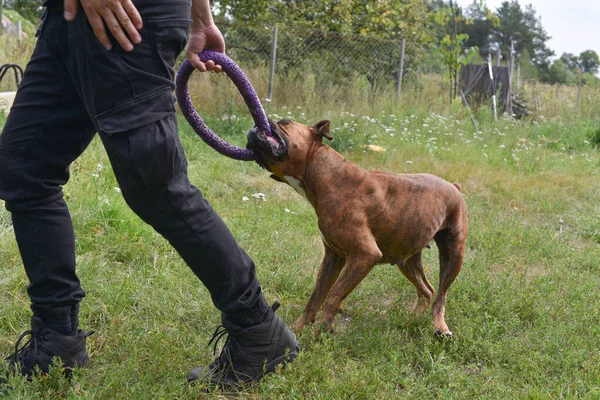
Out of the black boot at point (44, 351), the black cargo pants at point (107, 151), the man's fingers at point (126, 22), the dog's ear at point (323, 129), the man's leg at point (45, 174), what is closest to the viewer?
the man's fingers at point (126, 22)

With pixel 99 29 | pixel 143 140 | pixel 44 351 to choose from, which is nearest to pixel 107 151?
pixel 143 140

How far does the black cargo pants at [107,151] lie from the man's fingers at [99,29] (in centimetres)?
2

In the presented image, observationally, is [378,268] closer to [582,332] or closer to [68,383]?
[582,332]

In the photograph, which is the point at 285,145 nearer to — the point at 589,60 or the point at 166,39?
the point at 166,39

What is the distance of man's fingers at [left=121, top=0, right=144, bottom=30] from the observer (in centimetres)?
180

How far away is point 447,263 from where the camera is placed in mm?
3428

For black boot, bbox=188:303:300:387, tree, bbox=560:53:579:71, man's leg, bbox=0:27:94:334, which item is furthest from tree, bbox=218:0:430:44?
tree, bbox=560:53:579:71

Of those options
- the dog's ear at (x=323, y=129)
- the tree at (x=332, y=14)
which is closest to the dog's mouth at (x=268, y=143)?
the dog's ear at (x=323, y=129)

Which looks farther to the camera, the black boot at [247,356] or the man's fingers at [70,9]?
the black boot at [247,356]

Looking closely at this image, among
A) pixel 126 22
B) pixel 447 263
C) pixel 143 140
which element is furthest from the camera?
pixel 447 263

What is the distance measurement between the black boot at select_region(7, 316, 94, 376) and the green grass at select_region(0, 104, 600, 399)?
69 mm

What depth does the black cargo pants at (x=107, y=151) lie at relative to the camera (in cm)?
190

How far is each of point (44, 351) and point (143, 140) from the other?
0.99m

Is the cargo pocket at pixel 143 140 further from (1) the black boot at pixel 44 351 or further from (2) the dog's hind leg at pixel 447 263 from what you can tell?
(2) the dog's hind leg at pixel 447 263
